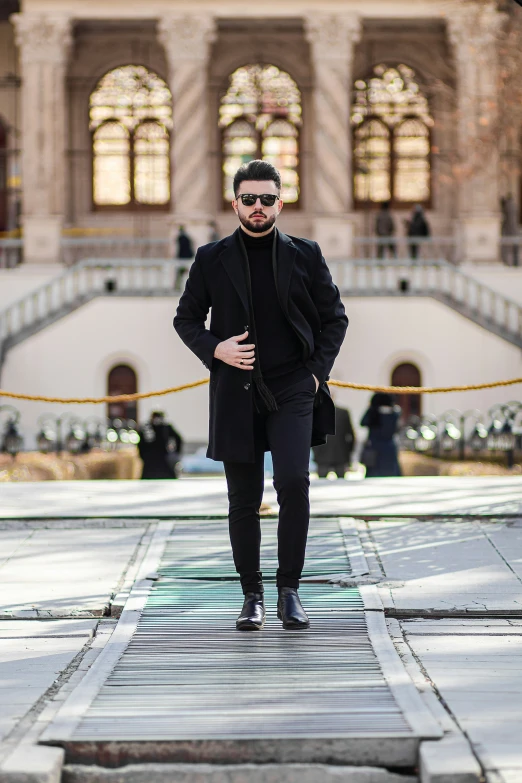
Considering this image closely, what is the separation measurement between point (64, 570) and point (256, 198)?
251 centimetres

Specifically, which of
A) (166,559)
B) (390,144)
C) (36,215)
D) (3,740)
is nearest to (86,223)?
(36,215)

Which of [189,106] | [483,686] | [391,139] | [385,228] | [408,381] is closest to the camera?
[483,686]

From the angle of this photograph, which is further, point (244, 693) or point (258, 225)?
point (258, 225)

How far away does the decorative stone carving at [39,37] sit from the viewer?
106ft

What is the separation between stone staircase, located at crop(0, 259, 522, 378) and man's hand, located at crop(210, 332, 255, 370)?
23.3 m

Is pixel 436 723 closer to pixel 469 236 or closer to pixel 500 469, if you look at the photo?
pixel 500 469

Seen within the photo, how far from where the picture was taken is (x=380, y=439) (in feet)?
50.0

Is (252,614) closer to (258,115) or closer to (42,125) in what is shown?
(42,125)

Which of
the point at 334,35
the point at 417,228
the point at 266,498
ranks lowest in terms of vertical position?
the point at 266,498

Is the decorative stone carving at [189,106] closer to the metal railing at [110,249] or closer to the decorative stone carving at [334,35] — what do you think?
the metal railing at [110,249]

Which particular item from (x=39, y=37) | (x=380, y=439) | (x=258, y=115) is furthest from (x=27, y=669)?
(x=258, y=115)

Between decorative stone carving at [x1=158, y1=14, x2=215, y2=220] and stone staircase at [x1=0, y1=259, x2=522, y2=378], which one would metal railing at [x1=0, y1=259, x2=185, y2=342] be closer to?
stone staircase at [x1=0, y1=259, x2=522, y2=378]

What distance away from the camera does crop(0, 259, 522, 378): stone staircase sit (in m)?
29.2

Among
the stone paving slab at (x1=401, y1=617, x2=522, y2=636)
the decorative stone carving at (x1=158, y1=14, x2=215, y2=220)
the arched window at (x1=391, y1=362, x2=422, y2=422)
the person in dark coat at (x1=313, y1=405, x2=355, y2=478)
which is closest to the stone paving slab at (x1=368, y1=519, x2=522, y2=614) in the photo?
the stone paving slab at (x1=401, y1=617, x2=522, y2=636)
